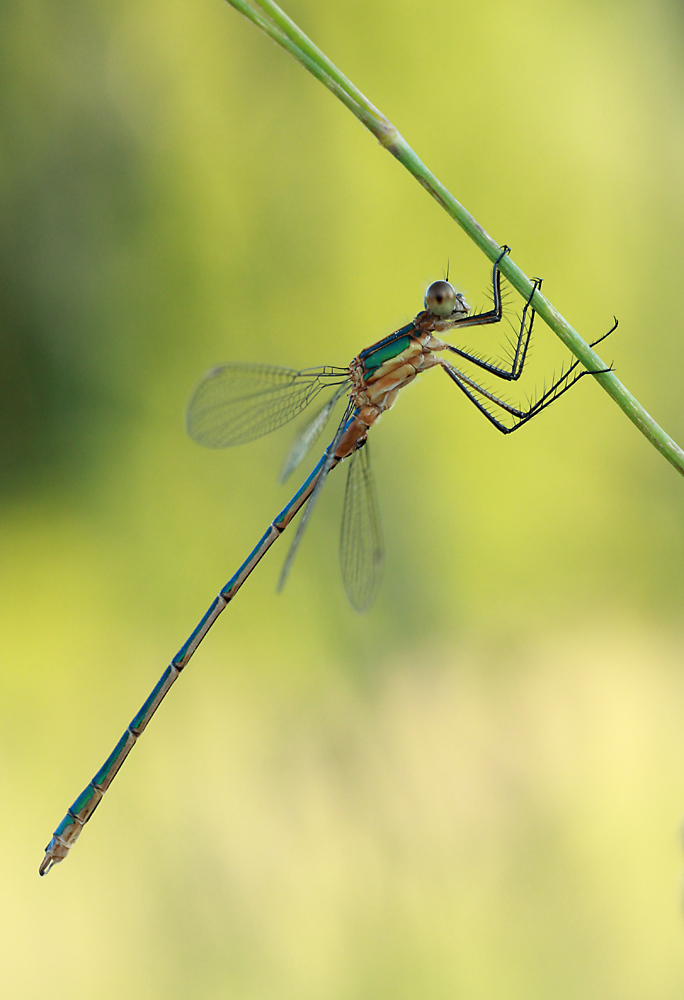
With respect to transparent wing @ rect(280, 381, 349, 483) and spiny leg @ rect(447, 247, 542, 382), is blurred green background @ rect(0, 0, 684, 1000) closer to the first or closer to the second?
transparent wing @ rect(280, 381, 349, 483)

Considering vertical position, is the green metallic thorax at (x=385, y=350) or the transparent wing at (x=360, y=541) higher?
the green metallic thorax at (x=385, y=350)

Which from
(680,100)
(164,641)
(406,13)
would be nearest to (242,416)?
(164,641)

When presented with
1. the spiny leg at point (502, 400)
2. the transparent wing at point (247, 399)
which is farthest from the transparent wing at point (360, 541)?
the spiny leg at point (502, 400)

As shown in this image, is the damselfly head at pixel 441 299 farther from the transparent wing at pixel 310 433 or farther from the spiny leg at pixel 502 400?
the transparent wing at pixel 310 433

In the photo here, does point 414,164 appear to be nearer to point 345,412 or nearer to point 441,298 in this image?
point 441,298

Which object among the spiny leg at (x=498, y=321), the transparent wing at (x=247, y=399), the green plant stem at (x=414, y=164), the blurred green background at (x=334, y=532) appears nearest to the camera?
the green plant stem at (x=414, y=164)

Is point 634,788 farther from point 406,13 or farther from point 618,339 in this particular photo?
point 406,13
